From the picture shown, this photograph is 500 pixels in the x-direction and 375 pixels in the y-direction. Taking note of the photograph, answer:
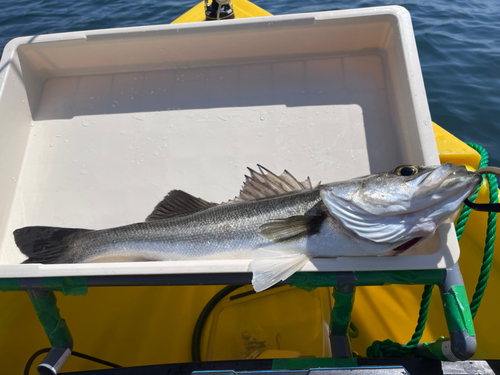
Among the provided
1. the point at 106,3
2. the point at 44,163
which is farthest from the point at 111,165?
the point at 106,3

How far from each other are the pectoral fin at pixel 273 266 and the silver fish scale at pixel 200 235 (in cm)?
16

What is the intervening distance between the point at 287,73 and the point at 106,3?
8.70 metres

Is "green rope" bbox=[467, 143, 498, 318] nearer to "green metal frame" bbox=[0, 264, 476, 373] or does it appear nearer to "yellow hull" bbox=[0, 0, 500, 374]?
"green metal frame" bbox=[0, 264, 476, 373]

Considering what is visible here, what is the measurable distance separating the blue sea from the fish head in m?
3.59

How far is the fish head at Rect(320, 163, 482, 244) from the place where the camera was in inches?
62.2

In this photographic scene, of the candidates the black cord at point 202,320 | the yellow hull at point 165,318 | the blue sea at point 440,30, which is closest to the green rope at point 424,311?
the yellow hull at point 165,318

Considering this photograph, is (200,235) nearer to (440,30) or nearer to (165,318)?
(165,318)

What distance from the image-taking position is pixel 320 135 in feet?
9.16

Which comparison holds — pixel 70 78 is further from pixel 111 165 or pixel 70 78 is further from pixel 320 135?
pixel 320 135

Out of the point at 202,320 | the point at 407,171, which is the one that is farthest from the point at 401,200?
the point at 202,320

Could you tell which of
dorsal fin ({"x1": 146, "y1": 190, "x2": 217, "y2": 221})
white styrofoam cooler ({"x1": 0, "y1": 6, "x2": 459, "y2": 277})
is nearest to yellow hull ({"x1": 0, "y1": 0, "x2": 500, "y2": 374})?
white styrofoam cooler ({"x1": 0, "y1": 6, "x2": 459, "y2": 277})

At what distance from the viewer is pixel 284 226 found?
6.10ft

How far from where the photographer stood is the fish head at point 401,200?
5.19 feet

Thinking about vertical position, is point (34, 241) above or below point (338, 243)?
below
